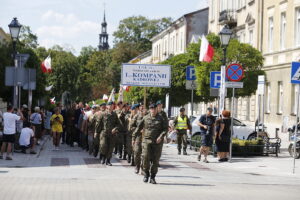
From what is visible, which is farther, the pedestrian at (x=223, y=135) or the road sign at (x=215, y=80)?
the road sign at (x=215, y=80)

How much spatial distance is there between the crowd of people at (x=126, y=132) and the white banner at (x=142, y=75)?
1787 millimetres

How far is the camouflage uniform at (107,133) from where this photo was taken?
61.5 feet

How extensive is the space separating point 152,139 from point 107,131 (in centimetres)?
458

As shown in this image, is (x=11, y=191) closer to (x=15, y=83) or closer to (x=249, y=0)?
(x=15, y=83)

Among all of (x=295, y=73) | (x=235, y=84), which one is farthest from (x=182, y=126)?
(x=295, y=73)

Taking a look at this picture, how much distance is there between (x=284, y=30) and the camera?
37781mm

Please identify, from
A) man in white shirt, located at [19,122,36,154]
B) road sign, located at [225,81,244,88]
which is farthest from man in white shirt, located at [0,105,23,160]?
road sign, located at [225,81,244,88]

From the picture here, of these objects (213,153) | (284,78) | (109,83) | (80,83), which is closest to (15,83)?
(213,153)

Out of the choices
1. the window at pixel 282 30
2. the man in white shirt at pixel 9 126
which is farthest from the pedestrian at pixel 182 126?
the window at pixel 282 30

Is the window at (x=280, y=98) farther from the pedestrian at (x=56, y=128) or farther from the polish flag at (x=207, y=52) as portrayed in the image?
the pedestrian at (x=56, y=128)

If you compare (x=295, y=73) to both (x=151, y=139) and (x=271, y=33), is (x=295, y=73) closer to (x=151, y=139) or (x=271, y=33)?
(x=151, y=139)

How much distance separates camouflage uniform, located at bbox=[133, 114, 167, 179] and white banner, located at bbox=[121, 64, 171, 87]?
34.1 ft

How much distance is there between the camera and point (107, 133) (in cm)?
1878

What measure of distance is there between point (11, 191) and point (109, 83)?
8742 cm
